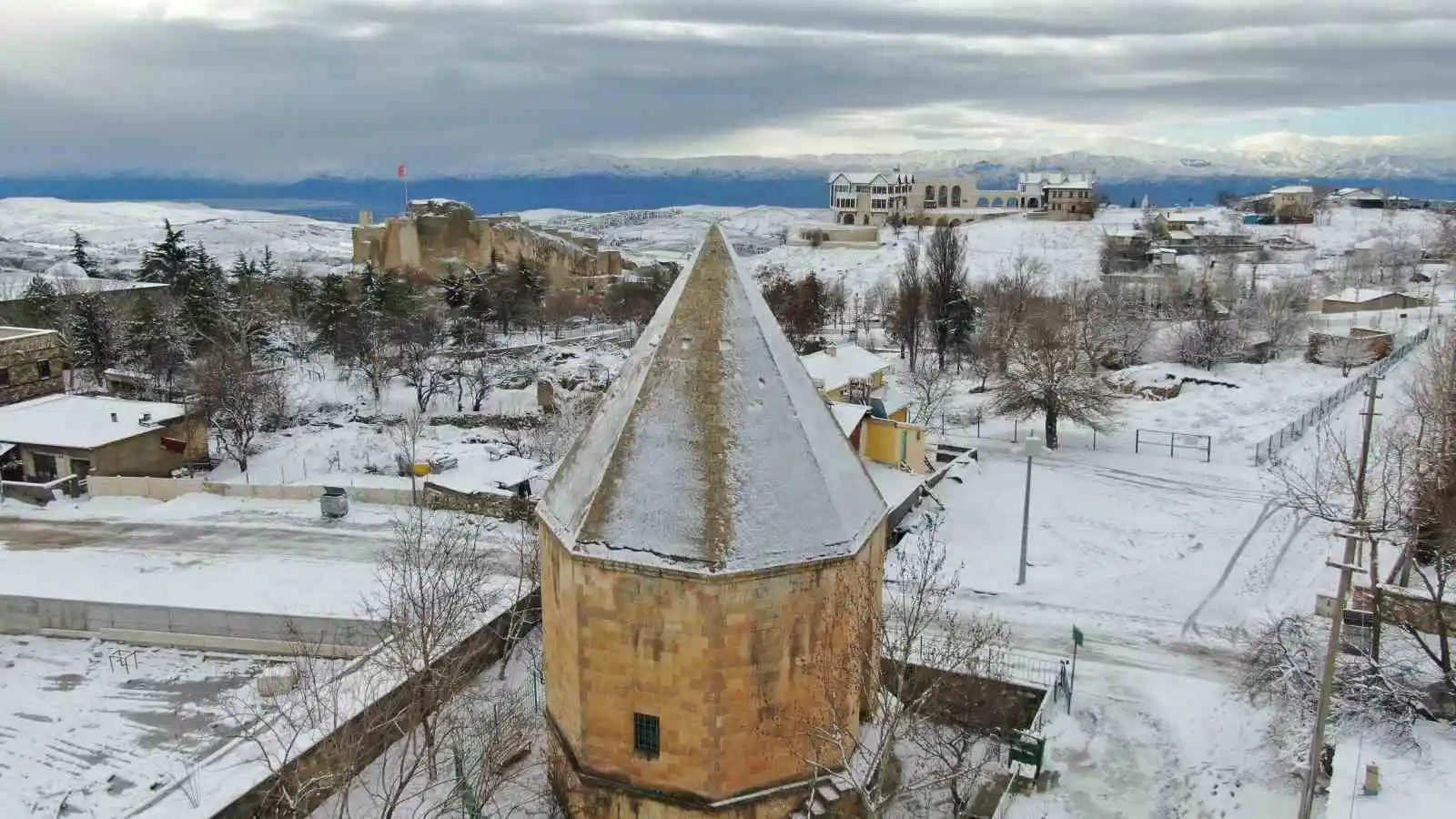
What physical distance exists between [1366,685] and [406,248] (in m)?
82.2

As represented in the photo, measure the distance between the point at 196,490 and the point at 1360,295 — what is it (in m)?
67.8

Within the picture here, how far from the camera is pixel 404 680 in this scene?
1459 cm

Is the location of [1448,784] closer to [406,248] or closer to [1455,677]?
[1455,677]

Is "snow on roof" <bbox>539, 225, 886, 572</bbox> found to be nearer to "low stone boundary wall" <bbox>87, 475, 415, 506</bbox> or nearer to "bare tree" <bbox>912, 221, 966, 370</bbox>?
"low stone boundary wall" <bbox>87, 475, 415, 506</bbox>

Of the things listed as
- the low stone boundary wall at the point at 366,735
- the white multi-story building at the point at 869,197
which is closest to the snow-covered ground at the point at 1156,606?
the low stone boundary wall at the point at 366,735

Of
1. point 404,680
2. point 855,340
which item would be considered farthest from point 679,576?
point 855,340

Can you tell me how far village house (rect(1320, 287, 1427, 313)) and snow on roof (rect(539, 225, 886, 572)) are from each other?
63233mm

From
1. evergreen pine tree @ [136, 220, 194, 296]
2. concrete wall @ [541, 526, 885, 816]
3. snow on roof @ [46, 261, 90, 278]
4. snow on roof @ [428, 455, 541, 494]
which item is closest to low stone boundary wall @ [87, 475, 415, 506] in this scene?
snow on roof @ [428, 455, 541, 494]

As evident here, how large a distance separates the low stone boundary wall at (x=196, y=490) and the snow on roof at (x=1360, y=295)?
61.0 metres

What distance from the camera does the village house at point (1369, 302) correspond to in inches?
2486

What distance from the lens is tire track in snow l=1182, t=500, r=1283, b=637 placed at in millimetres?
21953

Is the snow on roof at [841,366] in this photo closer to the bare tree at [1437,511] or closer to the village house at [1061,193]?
the bare tree at [1437,511]

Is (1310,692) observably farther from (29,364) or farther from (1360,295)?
(1360,295)

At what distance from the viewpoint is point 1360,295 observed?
210 ft
